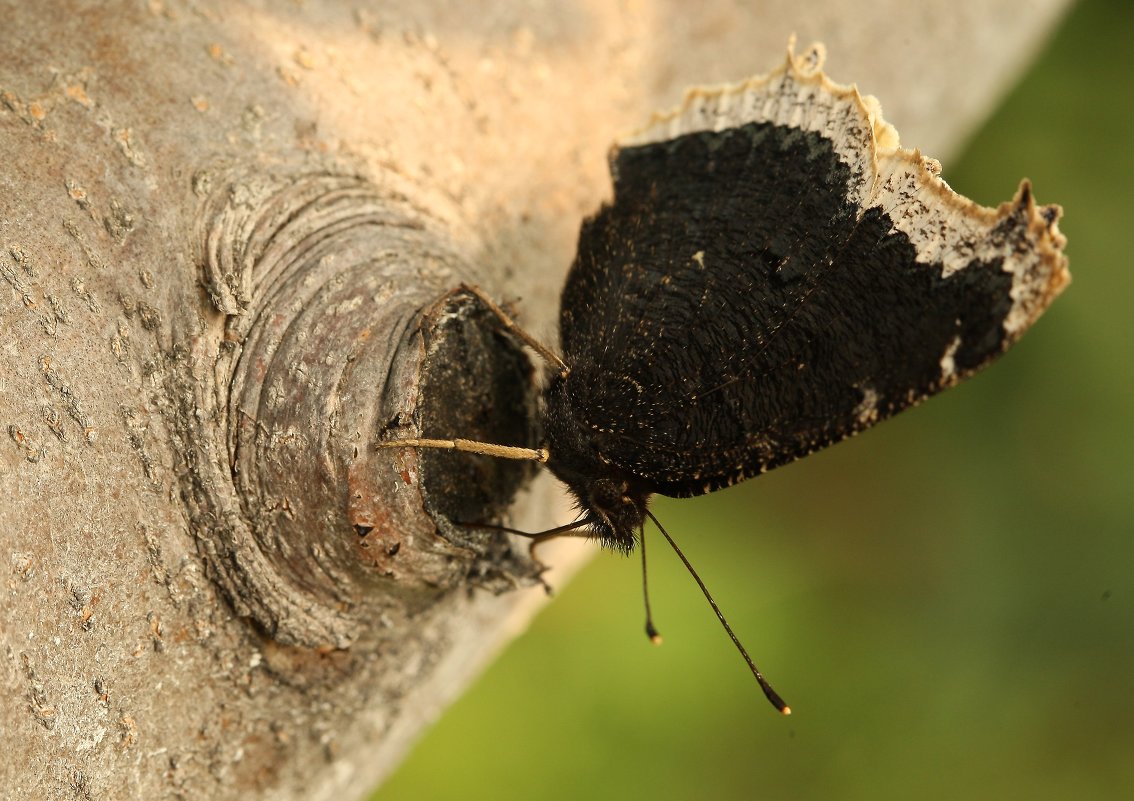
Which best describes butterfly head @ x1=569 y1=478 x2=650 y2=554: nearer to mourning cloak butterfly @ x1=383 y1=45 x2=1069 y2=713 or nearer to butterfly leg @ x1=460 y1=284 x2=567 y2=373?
mourning cloak butterfly @ x1=383 y1=45 x2=1069 y2=713

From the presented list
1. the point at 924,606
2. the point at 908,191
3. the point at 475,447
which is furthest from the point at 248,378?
the point at 924,606

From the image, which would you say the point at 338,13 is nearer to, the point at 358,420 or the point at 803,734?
the point at 358,420

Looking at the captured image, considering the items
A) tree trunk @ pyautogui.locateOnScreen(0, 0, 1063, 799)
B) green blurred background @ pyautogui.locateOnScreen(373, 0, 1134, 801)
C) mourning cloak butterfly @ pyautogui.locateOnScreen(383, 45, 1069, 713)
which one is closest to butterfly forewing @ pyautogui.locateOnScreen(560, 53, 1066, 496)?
mourning cloak butterfly @ pyautogui.locateOnScreen(383, 45, 1069, 713)

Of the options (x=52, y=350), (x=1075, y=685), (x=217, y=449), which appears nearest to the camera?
(x=52, y=350)

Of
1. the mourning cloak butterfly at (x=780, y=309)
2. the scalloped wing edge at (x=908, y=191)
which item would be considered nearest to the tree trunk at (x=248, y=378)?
the mourning cloak butterfly at (x=780, y=309)

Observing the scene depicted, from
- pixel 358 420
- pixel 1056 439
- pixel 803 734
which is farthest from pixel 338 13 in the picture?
pixel 1056 439

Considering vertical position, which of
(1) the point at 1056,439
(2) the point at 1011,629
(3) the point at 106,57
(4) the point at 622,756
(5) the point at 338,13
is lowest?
(2) the point at 1011,629

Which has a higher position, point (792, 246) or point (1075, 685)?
point (792, 246)

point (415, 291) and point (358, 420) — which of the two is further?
point (415, 291)

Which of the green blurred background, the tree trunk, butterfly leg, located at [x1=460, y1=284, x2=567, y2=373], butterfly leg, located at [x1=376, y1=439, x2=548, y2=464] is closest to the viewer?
the tree trunk
